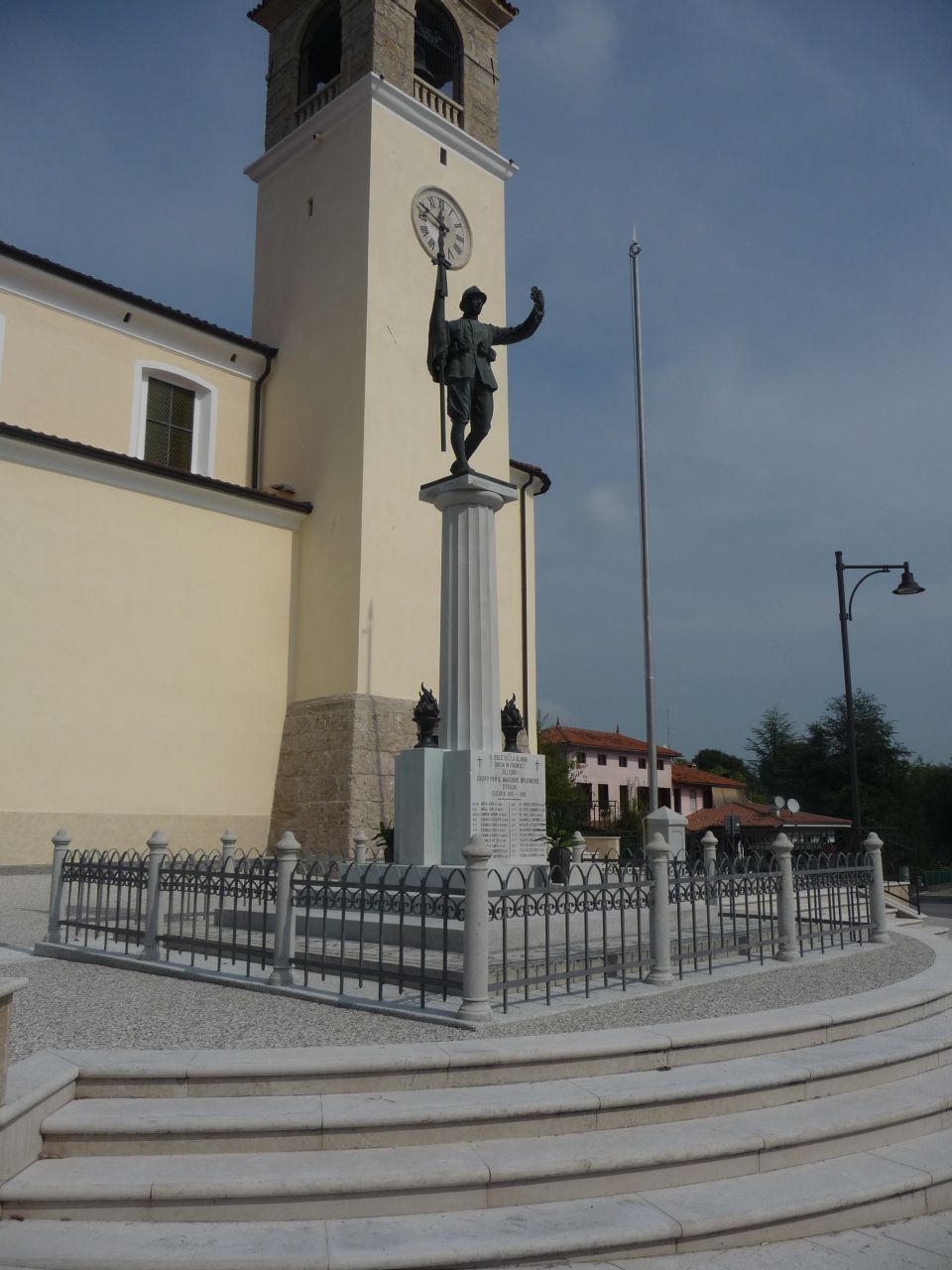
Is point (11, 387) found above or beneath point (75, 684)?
above

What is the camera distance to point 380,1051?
5477mm

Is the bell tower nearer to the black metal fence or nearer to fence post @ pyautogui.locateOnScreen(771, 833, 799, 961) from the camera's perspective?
the black metal fence

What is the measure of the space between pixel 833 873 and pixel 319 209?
61.6 feet

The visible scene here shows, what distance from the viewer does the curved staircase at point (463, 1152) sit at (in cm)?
409

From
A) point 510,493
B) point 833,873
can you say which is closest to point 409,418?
point 510,493

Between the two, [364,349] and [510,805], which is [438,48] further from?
[510,805]

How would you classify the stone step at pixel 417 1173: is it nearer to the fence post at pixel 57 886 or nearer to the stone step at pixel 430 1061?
the stone step at pixel 430 1061

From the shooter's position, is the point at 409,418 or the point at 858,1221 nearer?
the point at 858,1221

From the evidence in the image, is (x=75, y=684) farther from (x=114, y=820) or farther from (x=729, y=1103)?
(x=729, y=1103)

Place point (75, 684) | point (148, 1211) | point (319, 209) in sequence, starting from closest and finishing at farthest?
1. point (148, 1211)
2. point (75, 684)
3. point (319, 209)

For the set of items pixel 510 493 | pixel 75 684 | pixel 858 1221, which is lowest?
pixel 858 1221

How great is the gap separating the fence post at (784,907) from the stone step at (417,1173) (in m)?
4.24

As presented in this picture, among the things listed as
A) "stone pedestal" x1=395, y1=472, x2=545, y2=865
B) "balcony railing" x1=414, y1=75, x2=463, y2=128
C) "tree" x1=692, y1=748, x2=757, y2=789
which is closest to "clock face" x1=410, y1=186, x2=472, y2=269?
"balcony railing" x1=414, y1=75, x2=463, y2=128

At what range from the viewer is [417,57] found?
942 inches
